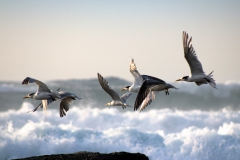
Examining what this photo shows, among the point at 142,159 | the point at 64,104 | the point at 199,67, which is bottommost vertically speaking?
the point at 142,159

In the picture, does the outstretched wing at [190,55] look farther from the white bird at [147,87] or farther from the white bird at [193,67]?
the white bird at [147,87]

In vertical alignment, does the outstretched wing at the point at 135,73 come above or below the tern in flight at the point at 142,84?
above

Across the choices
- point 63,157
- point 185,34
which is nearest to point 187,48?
point 185,34

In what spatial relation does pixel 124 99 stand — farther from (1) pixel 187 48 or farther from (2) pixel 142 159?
(2) pixel 142 159

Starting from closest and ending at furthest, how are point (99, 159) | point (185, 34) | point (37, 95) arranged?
1. point (99, 159)
2. point (185, 34)
3. point (37, 95)

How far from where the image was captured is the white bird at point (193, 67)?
743 inches

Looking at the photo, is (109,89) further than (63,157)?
Yes

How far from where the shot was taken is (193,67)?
762 inches

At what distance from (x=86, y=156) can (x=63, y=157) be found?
2.20ft

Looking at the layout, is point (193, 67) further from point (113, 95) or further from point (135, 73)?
point (113, 95)

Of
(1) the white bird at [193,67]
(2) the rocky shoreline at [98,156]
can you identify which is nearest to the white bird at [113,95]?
(1) the white bird at [193,67]

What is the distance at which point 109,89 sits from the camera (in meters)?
20.4

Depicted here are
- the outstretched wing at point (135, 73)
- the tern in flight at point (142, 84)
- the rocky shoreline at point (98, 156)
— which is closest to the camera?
the rocky shoreline at point (98, 156)

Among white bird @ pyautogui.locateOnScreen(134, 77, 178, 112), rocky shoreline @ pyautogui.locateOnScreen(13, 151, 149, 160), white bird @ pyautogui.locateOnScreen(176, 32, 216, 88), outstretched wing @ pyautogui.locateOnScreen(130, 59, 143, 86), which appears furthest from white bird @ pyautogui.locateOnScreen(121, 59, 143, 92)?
rocky shoreline @ pyautogui.locateOnScreen(13, 151, 149, 160)
